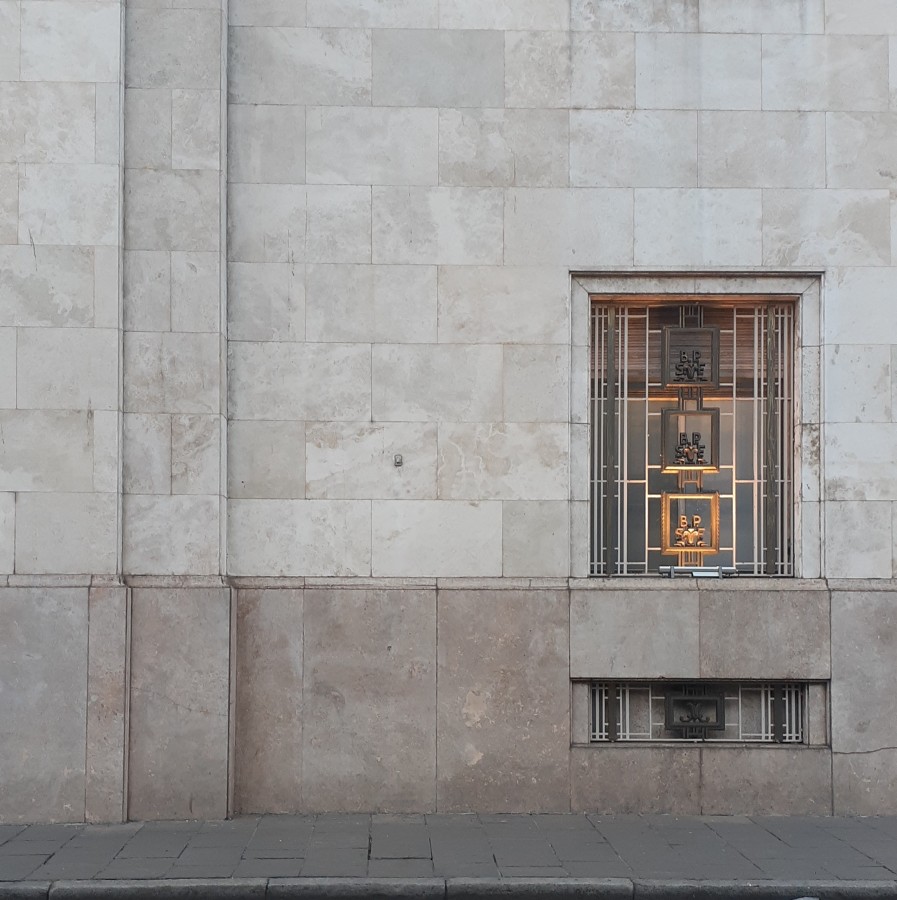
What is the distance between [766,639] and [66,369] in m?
6.84

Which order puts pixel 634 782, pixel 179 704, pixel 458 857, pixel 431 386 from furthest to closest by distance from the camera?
pixel 431 386
pixel 634 782
pixel 179 704
pixel 458 857

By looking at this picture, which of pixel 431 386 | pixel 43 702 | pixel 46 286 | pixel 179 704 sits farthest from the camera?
pixel 431 386

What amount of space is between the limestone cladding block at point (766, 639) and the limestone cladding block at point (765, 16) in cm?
538

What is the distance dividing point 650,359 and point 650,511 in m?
1.49

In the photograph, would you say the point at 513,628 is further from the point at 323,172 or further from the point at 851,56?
the point at 851,56

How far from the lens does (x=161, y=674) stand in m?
9.88

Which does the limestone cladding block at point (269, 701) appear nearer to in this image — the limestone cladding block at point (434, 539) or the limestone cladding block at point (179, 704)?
the limestone cladding block at point (179, 704)

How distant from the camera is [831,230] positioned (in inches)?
417

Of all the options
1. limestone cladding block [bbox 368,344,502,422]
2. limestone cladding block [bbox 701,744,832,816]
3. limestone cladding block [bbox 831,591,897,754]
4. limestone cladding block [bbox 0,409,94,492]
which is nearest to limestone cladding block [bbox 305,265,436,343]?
limestone cladding block [bbox 368,344,502,422]

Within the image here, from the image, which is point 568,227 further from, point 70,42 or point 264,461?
point 70,42

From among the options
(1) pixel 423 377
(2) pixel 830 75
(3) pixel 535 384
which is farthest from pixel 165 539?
(2) pixel 830 75

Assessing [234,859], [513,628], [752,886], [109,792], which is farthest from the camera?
[513,628]

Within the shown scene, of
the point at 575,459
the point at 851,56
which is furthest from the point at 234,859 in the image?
the point at 851,56

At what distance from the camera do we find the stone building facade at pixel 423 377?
9977mm
